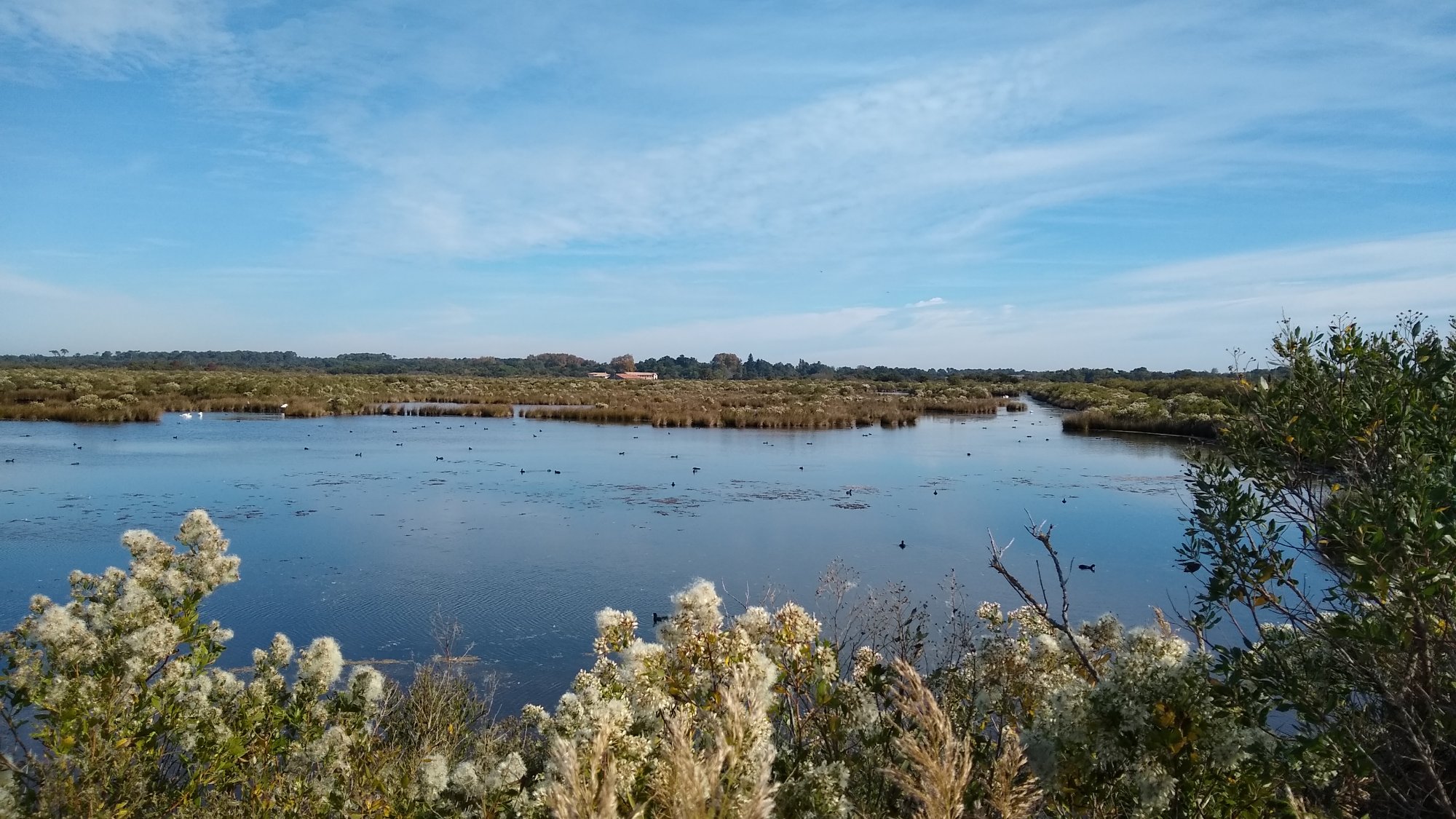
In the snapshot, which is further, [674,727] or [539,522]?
[539,522]

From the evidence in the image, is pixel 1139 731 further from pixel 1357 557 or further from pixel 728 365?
pixel 728 365

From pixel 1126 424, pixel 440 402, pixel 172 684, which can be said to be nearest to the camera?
pixel 172 684

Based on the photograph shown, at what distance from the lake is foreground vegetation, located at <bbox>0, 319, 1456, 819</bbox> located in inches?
168

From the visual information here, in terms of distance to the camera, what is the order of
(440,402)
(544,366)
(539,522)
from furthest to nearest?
(544,366) < (440,402) < (539,522)

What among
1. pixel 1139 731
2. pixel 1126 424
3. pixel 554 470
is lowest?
pixel 554 470

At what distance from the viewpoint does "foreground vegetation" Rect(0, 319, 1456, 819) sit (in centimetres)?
200

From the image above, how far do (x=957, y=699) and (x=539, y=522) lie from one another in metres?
12.2

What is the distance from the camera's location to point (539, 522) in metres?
14.6

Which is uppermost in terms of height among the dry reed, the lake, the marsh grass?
the dry reed

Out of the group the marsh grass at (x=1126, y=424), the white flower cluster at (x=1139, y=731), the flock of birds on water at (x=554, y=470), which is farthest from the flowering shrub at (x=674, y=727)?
the marsh grass at (x=1126, y=424)

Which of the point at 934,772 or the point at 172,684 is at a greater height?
the point at 934,772

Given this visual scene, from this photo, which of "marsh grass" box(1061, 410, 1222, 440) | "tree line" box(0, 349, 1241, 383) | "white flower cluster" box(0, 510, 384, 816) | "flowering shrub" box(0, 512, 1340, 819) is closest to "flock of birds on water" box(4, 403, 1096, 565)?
"marsh grass" box(1061, 410, 1222, 440)

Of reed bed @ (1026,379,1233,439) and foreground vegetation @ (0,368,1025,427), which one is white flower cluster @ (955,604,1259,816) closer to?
reed bed @ (1026,379,1233,439)

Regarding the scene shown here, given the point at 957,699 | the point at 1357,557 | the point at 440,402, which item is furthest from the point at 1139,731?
the point at 440,402
